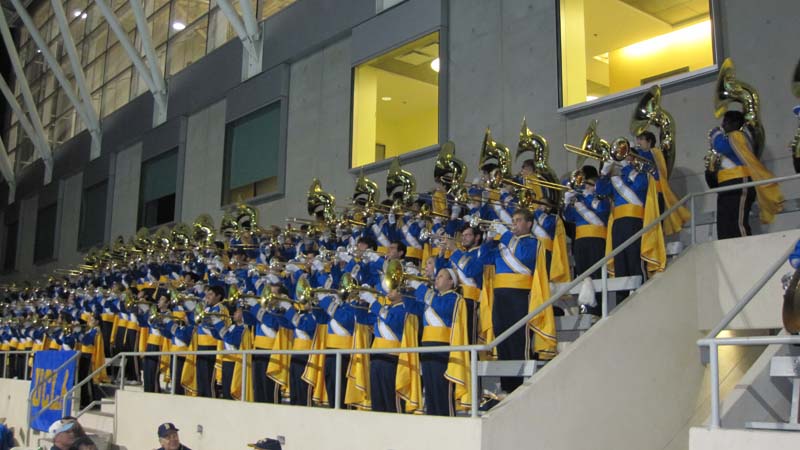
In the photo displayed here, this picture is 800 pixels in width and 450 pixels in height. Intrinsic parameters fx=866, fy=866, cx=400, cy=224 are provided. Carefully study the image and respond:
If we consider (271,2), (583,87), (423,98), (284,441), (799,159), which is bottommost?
(284,441)

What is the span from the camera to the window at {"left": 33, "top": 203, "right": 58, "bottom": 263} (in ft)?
90.1

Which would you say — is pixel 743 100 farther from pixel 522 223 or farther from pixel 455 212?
pixel 455 212

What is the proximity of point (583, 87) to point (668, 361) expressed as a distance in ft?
17.0

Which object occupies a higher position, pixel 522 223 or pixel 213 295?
pixel 522 223

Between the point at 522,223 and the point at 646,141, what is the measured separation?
187cm

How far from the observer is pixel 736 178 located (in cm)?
823

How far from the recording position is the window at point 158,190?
69.3ft

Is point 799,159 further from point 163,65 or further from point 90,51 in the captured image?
point 90,51

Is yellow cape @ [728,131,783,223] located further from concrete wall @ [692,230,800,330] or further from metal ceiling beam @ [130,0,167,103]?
metal ceiling beam @ [130,0,167,103]

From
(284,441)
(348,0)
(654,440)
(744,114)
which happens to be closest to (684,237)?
(744,114)

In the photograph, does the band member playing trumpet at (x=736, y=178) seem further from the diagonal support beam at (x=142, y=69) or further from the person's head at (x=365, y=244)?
the diagonal support beam at (x=142, y=69)

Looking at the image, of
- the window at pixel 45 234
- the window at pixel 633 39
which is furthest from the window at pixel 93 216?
the window at pixel 633 39

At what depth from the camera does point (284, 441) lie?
839 cm

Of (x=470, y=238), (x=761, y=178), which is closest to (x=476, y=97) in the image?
(x=470, y=238)
